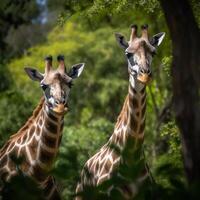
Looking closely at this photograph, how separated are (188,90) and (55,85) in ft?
17.4

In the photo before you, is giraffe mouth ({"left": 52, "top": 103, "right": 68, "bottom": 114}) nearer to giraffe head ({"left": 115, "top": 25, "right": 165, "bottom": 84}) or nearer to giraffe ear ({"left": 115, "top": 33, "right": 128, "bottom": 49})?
giraffe head ({"left": 115, "top": 25, "right": 165, "bottom": 84})

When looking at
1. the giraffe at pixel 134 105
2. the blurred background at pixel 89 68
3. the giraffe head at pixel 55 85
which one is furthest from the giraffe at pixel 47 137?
the blurred background at pixel 89 68

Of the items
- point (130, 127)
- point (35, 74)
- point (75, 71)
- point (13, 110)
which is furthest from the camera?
point (13, 110)

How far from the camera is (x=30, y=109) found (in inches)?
829

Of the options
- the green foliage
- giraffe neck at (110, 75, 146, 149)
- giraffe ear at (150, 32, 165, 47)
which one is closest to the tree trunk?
giraffe neck at (110, 75, 146, 149)

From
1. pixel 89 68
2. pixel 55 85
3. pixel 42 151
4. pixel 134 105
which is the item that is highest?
pixel 89 68

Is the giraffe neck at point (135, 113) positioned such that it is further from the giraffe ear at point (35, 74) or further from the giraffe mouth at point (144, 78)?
the giraffe ear at point (35, 74)

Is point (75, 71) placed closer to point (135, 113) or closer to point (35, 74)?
point (35, 74)

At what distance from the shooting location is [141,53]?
10648 millimetres

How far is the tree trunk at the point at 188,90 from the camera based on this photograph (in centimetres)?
532

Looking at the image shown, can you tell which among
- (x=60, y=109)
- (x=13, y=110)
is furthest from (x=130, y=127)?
(x=13, y=110)

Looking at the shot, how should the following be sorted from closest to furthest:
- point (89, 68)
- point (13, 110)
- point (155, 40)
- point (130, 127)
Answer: point (130, 127) < point (155, 40) < point (13, 110) < point (89, 68)

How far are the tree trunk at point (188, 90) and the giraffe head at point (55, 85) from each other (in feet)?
16.4

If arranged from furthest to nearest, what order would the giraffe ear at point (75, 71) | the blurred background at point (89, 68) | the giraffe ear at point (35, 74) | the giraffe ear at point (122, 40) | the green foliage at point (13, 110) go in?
the green foliage at point (13, 110), the blurred background at point (89, 68), the giraffe ear at point (75, 71), the giraffe ear at point (122, 40), the giraffe ear at point (35, 74)
